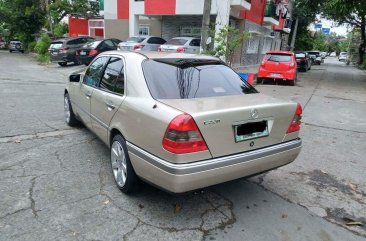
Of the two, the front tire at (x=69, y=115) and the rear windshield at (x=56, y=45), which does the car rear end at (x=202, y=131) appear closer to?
the front tire at (x=69, y=115)

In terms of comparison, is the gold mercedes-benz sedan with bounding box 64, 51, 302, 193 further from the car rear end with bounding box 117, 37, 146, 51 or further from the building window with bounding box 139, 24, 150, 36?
the building window with bounding box 139, 24, 150, 36

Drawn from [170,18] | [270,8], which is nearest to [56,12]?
[170,18]

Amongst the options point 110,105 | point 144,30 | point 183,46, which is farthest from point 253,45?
point 110,105

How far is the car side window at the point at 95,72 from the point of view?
15.1ft

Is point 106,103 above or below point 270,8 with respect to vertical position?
below

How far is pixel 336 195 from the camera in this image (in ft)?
13.0

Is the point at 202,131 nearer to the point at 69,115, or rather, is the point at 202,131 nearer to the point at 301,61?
the point at 69,115

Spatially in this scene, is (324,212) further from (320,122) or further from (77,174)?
(320,122)

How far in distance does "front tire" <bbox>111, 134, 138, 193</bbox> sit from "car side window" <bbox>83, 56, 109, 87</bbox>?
1.23 meters

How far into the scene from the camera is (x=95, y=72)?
15.7ft

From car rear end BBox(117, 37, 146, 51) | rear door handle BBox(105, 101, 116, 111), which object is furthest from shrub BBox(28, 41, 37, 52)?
rear door handle BBox(105, 101, 116, 111)

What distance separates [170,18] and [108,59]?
18.7 m

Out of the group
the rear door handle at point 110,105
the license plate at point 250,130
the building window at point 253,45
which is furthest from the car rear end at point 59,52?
the license plate at point 250,130

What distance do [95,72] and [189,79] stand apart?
1.78 m
